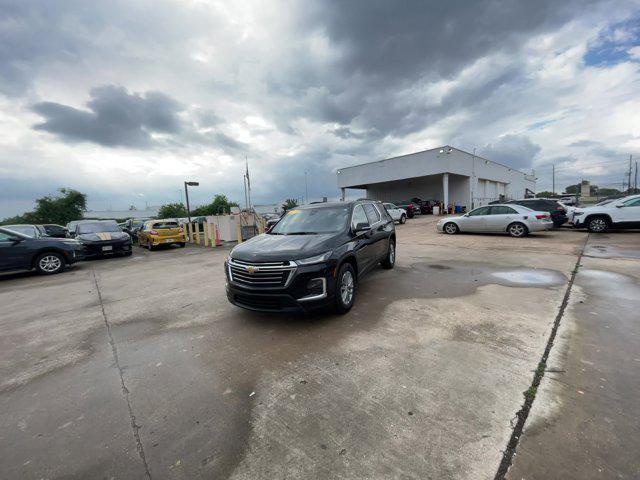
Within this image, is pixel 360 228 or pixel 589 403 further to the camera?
pixel 360 228

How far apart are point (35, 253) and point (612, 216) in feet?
66.3

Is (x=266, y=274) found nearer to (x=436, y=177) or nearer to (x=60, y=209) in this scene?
(x=436, y=177)

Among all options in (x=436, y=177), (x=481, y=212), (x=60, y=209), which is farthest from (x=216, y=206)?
(x=481, y=212)

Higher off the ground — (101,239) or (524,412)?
(101,239)

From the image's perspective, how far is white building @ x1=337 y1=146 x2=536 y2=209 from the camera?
27.7 meters

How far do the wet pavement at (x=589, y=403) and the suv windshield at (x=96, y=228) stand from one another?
47.4ft

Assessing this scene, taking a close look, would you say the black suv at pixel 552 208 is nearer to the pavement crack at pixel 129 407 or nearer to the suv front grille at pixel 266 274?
the suv front grille at pixel 266 274

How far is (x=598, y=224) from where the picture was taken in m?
12.2

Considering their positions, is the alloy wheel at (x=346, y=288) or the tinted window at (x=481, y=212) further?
the tinted window at (x=481, y=212)

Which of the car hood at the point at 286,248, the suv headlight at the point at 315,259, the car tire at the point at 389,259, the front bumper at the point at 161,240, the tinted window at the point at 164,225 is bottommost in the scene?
the car tire at the point at 389,259

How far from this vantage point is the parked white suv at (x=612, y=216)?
444 inches

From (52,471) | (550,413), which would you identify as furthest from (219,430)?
(550,413)

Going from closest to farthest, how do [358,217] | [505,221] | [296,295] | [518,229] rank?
[296,295]
[358,217]
[518,229]
[505,221]

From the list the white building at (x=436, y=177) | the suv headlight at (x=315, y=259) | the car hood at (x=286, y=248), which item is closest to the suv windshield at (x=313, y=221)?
the car hood at (x=286, y=248)
